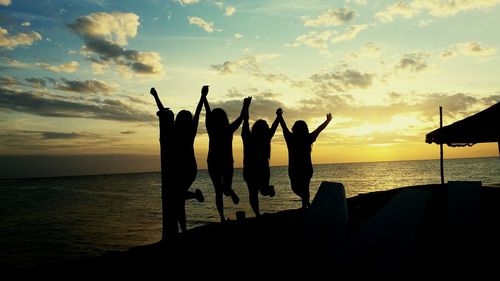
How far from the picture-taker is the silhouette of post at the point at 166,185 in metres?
5.18

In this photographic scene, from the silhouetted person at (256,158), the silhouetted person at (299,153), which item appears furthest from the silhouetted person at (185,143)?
the silhouetted person at (299,153)

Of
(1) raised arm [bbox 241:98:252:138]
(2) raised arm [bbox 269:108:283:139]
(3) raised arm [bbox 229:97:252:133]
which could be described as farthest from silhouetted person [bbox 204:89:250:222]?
(2) raised arm [bbox 269:108:283:139]

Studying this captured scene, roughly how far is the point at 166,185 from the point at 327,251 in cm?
240

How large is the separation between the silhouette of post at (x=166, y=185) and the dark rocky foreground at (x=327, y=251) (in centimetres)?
→ 24

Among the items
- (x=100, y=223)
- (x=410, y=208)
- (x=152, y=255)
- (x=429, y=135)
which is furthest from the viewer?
(x=100, y=223)

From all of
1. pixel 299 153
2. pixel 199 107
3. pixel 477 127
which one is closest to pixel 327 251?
pixel 199 107

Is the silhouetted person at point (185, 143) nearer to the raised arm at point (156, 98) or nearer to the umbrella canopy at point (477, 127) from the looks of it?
the raised arm at point (156, 98)

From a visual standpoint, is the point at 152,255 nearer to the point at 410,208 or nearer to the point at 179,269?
the point at 179,269

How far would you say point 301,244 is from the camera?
545cm

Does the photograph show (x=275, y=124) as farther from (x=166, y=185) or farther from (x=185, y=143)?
(x=166, y=185)

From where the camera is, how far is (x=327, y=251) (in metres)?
4.60

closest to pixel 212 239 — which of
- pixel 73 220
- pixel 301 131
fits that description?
pixel 301 131

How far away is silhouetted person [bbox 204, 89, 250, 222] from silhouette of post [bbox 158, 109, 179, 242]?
2174 mm

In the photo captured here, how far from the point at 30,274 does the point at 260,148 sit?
5.01 metres
